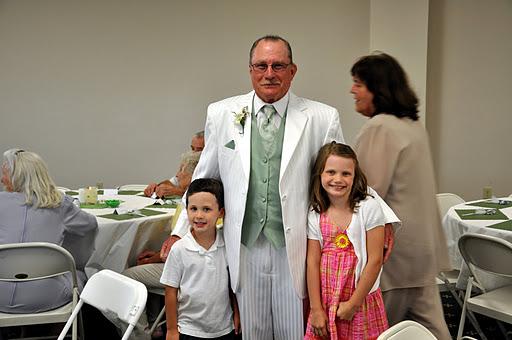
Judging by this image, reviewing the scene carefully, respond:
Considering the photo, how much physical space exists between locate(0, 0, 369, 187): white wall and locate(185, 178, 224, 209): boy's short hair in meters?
4.36

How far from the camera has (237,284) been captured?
7.69ft

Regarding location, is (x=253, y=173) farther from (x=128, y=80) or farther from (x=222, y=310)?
(x=128, y=80)

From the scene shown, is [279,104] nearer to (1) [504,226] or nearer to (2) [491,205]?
(1) [504,226]

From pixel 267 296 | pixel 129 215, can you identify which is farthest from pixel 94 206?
pixel 267 296

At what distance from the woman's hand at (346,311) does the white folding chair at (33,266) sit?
1431 millimetres

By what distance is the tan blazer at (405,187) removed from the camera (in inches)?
95.9

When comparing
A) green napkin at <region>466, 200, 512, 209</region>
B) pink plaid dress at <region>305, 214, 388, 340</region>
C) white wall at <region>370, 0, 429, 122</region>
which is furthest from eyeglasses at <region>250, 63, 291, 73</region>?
white wall at <region>370, 0, 429, 122</region>

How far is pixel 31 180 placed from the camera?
3.39 metres

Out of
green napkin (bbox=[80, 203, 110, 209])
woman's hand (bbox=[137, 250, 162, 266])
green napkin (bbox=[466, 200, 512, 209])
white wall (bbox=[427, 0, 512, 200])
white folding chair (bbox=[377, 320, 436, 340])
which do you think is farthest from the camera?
white wall (bbox=[427, 0, 512, 200])

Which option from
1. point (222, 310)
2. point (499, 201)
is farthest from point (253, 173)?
point (499, 201)

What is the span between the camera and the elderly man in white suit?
2.25m

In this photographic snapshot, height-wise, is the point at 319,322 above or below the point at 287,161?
below

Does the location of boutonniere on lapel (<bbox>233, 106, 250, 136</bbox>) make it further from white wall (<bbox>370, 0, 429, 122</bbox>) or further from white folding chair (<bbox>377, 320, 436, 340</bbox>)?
white wall (<bbox>370, 0, 429, 122</bbox>)

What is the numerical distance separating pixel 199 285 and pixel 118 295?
1.06ft
